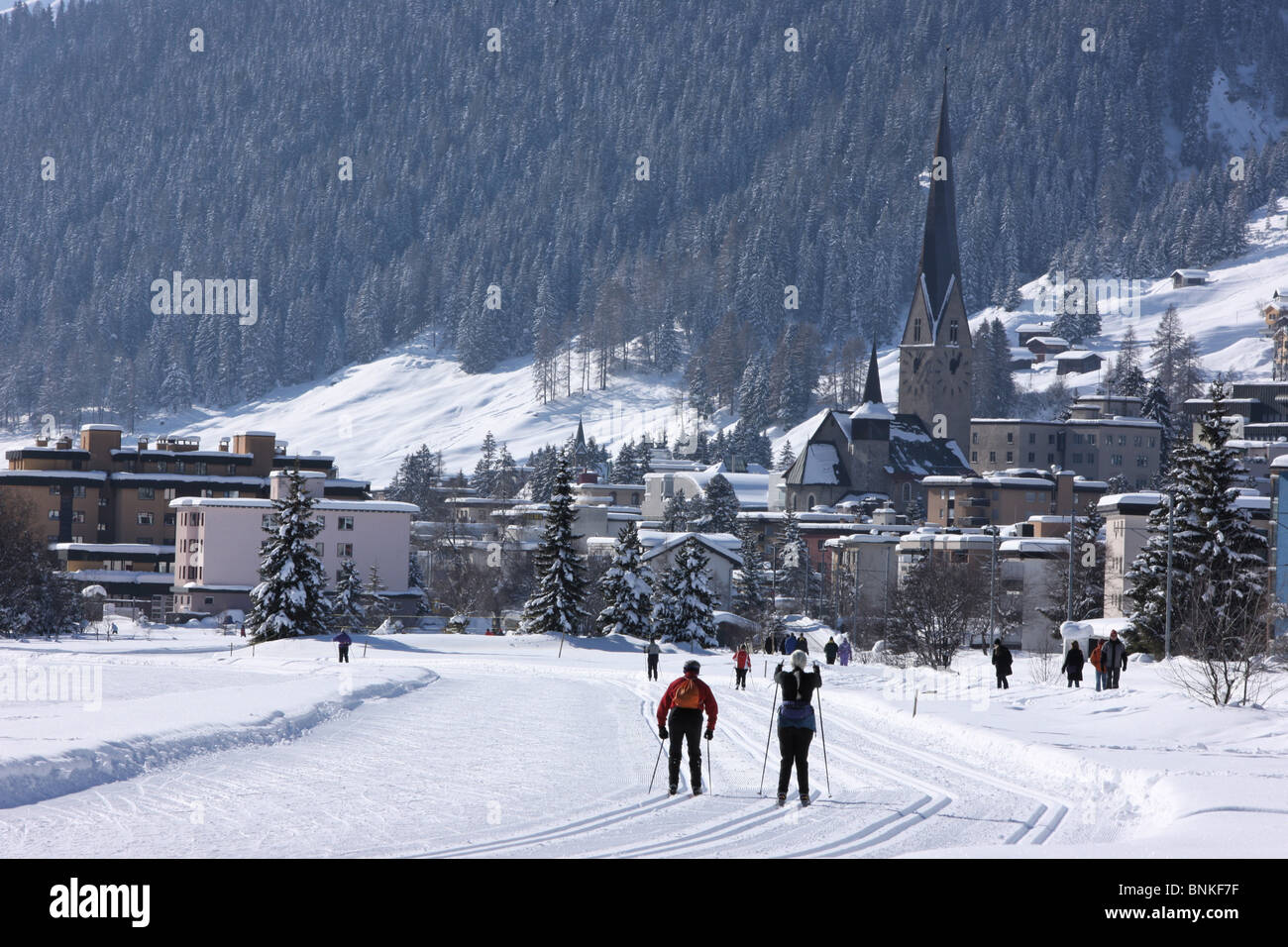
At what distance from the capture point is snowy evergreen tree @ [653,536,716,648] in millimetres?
64500

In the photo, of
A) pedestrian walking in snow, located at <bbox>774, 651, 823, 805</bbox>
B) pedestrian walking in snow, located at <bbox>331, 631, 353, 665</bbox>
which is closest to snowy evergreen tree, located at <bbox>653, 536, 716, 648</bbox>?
pedestrian walking in snow, located at <bbox>331, 631, 353, 665</bbox>

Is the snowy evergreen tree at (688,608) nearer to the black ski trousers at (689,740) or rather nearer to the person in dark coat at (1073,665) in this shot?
the person in dark coat at (1073,665)

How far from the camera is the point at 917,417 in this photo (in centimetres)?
17300

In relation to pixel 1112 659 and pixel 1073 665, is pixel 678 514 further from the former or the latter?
pixel 1112 659

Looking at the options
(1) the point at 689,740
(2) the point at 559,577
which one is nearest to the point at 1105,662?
(1) the point at 689,740

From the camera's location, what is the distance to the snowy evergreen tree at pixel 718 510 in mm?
131625

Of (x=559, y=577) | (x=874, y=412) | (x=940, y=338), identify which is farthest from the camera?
(x=940, y=338)

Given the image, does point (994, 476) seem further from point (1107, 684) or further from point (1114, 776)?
point (1114, 776)

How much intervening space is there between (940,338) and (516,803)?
166m

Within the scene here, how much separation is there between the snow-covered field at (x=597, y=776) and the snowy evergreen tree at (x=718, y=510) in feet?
322

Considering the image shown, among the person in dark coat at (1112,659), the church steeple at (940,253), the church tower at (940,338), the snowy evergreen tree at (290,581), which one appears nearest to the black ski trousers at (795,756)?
the person in dark coat at (1112,659)

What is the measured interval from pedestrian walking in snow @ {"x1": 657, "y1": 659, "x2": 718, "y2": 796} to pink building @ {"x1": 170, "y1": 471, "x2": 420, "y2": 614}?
74369mm

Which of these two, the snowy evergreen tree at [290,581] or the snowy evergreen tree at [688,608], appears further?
the snowy evergreen tree at [688,608]
